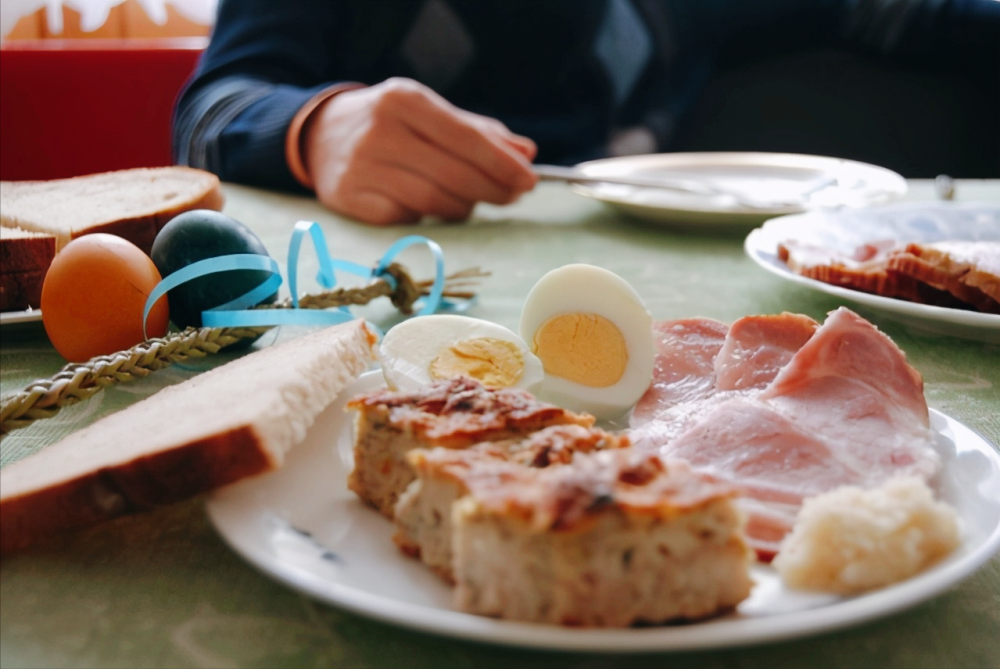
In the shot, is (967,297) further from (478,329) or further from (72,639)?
(72,639)

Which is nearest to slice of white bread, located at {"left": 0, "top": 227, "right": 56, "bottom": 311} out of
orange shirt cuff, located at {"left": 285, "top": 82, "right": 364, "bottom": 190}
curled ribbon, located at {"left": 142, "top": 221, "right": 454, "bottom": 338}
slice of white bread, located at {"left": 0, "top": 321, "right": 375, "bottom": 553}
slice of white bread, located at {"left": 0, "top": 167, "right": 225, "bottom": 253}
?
slice of white bread, located at {"left": 0, "top": 167, "right": 225, "bottom": 253}

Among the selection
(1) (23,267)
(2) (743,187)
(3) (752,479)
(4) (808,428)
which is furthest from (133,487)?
(2) (743,187)

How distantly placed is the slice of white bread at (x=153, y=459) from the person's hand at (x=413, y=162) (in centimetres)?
167

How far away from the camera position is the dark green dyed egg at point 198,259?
4.92 feet

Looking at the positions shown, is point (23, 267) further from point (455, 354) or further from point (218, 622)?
point (218, 622)

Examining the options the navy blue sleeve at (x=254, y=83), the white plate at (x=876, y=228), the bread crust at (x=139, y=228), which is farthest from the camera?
the navy blue sleeve at (x=254, y=83)

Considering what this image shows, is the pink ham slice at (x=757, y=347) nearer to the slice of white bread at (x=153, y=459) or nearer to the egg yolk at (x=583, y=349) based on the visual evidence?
the egg yolk at (x=583, y=349)

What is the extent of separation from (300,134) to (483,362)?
1.86 m

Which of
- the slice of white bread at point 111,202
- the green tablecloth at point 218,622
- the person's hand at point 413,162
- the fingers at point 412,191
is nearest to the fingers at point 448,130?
the person's hand at point 413,162

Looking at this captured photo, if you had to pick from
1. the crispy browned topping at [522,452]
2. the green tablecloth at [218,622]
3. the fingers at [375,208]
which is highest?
the crispy browned topping at [522,452]

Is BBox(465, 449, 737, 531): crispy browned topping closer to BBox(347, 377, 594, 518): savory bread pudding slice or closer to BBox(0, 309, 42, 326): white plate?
BBox(347, 377, 594, 518): savory bread pudding slice

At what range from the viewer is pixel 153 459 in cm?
81

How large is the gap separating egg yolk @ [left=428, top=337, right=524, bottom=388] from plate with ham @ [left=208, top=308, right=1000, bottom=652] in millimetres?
111

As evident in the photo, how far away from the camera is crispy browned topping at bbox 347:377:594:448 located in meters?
0.83
